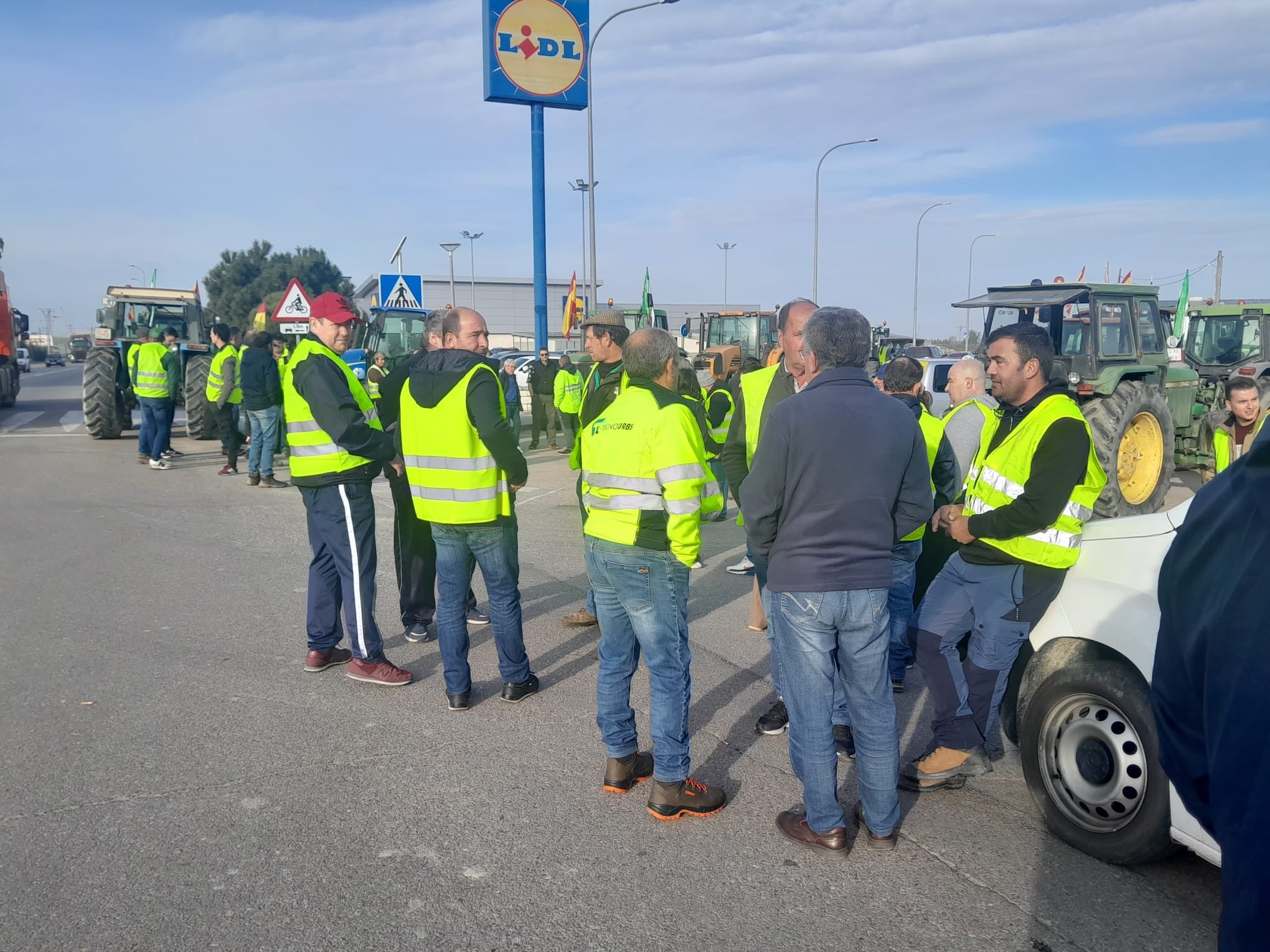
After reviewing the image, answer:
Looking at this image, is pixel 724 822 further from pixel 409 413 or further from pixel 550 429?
pixel 550 429

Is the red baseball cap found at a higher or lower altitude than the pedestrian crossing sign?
lower

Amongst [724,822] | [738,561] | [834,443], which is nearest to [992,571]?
[834,443]

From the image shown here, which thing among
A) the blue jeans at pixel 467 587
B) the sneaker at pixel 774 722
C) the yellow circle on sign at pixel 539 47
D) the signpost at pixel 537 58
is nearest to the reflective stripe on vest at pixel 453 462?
the blue jeans at pixel 467 587

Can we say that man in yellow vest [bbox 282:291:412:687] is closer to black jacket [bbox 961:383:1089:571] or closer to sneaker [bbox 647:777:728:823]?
sneaker [bbox 647:777:728:823]

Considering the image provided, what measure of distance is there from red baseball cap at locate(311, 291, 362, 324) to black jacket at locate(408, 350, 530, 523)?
2.07 ft

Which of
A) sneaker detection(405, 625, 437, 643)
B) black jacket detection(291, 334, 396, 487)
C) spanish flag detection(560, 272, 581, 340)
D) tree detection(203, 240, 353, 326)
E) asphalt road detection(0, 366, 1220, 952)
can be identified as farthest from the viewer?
tree detection(203, 240, 353, 326)

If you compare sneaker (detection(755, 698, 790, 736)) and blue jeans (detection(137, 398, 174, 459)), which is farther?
blue jeans (detection(137, 398, 174, 459))

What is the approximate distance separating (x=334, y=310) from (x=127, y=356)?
1337cm

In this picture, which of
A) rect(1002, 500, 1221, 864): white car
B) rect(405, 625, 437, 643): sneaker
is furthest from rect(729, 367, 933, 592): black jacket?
rect(405, 625, 437, 643): sneaker

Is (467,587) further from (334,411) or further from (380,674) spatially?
(334,411)

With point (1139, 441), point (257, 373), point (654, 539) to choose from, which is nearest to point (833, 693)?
point (654, 539)

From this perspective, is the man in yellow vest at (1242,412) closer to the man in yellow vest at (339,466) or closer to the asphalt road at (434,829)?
the asphalt road at (434,829)

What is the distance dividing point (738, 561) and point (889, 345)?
76.9 feet

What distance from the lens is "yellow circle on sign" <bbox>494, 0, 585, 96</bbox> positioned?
16.7 meters
